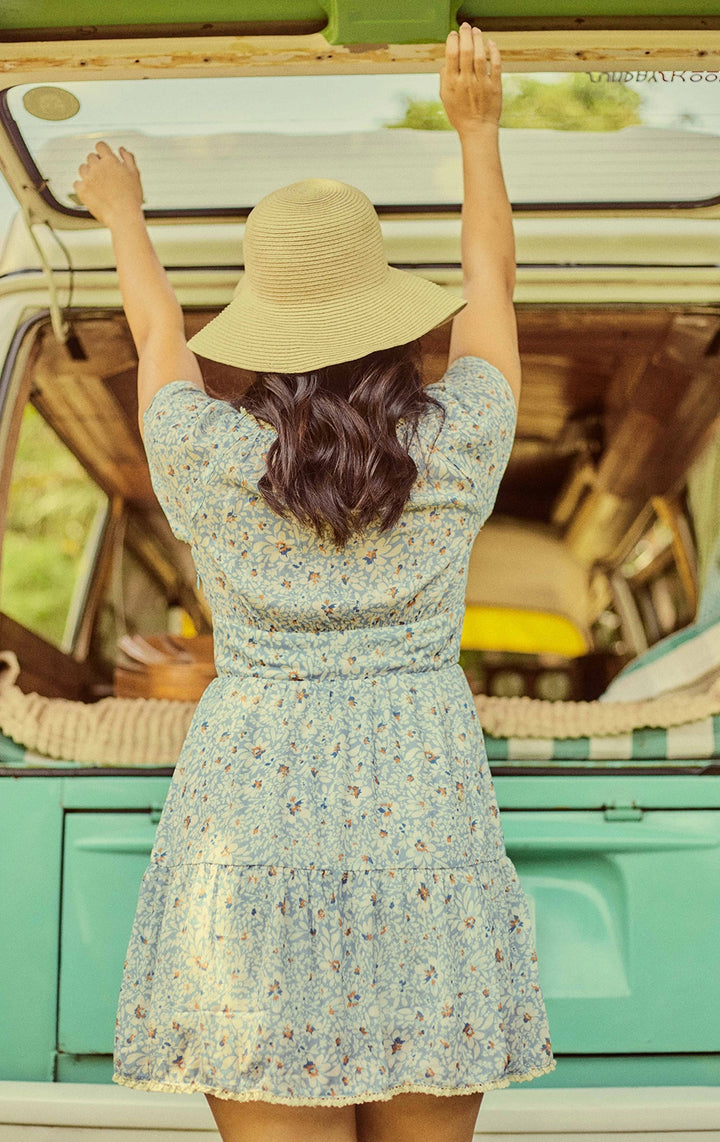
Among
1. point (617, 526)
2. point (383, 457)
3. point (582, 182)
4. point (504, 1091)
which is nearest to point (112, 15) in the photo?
point (383, 457)

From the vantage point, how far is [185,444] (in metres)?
1.56

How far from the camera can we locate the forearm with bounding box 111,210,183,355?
1870 mm

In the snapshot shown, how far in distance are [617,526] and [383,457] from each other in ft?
7.50

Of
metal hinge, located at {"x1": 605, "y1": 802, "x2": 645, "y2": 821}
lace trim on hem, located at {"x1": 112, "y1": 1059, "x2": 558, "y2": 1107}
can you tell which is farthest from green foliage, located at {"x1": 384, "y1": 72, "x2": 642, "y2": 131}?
lace trim on hem, located at {"x1": 112, "y1": 1059, "x2": 558, "y2": 1107}

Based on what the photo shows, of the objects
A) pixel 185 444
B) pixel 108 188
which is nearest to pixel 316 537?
pixel 185 444

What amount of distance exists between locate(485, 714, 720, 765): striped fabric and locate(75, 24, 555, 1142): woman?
732 mm

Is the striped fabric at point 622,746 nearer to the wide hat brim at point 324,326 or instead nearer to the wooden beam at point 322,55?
the wide hat brim at point 324,326

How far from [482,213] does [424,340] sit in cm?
93

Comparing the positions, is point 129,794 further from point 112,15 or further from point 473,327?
point 112,15

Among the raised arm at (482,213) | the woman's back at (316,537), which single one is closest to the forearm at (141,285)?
the woman's back at (316,537)

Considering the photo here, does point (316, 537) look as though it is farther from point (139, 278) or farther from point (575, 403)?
point (575, 403)

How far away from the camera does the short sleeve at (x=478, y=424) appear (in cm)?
155

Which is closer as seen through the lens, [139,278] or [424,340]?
[139,278]

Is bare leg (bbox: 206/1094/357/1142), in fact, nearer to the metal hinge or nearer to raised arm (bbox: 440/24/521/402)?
the metal hinge
